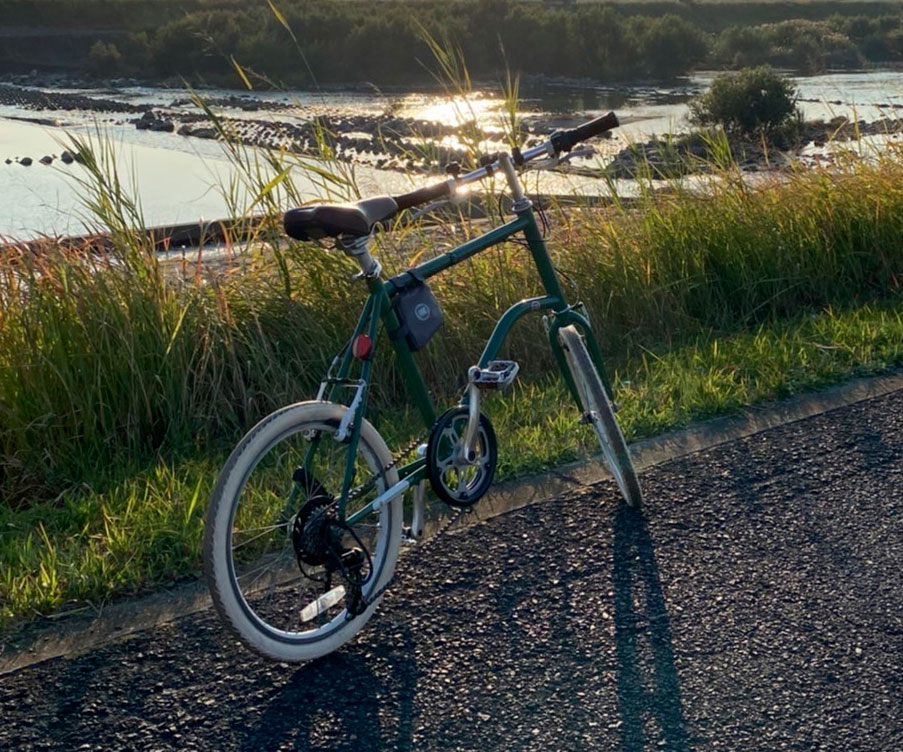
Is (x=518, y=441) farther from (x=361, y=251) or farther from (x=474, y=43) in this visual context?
(x=474, y=43)

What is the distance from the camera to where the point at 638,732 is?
2.87 meters

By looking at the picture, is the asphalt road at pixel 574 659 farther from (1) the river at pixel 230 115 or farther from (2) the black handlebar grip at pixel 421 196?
(1) the river at pixel 230 115

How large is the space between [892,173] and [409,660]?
6056 mm

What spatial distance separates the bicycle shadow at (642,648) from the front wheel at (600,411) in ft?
0.45

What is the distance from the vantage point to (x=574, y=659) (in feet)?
10.5

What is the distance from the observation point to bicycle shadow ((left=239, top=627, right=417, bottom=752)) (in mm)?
2846

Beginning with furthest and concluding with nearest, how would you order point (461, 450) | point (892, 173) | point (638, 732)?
point (892, 173) → point (461, 450) → point (638, 732)

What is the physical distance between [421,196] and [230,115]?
27568 mm

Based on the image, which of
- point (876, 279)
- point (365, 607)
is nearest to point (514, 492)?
point (365, 607)

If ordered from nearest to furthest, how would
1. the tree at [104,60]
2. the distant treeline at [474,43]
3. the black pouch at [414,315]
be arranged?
the black pouch at [414,315]
the distant treeline at [474,43]
the tree at [104,60]

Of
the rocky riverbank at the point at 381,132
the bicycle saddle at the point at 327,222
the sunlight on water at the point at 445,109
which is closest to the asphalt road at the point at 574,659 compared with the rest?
the bicycle saddle at the point at 327,222

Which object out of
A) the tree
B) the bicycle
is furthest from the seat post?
the tree

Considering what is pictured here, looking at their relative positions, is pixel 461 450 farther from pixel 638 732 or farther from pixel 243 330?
pixel 243 330

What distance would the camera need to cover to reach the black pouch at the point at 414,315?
339 cm
